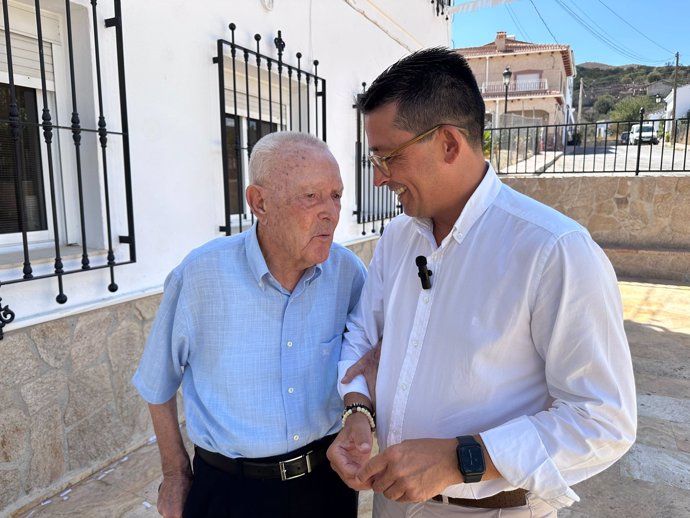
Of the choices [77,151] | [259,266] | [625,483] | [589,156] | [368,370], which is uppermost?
[589,156]

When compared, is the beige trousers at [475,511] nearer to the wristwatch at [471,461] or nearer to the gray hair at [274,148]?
the wristwatch at [471,461]

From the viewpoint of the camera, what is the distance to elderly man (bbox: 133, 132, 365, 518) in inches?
54.7

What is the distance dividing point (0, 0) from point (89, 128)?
0.64 meters

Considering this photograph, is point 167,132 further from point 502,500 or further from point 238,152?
point 502,500

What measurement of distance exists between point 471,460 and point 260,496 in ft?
2.34

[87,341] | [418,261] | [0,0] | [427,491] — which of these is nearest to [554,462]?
[427,491]

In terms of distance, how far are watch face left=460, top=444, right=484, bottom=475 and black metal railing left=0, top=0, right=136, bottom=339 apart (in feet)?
6.70

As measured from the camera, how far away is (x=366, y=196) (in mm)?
5574

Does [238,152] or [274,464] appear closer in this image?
[274,464]

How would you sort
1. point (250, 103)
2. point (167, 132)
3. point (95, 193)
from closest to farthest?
point (95, 193) → point (167, 132) → point (250, 103)

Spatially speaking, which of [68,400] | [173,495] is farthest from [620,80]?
[173,495]

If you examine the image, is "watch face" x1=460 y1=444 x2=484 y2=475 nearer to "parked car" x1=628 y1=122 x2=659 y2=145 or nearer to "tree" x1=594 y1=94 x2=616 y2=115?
"parked car" x1=628 y1=122 x2=659 y2=145

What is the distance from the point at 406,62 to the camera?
1.23m

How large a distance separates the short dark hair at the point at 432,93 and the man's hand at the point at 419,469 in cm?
74
